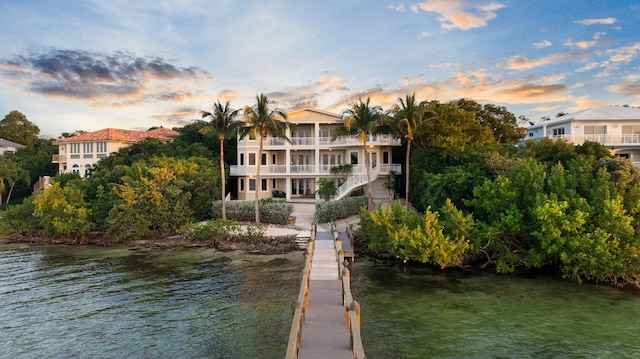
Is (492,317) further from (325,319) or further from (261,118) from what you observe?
(261,118)

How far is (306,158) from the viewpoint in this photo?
143 ft

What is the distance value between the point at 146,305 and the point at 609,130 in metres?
38.5

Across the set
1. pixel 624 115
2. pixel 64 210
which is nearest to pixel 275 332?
pixel 64 210

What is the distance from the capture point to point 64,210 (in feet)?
99.1

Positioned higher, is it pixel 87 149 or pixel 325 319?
pixel 87 149

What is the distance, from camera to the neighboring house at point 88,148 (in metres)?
49.4

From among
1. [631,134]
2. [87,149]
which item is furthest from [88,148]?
[631,134]

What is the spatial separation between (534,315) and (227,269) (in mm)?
14726

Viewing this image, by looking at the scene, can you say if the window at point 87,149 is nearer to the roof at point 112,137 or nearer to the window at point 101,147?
the roof at point 112,137

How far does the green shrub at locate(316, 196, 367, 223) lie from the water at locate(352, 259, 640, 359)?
36.0 ft

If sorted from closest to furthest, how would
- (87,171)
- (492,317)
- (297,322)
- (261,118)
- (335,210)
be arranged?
1. (297,322)
2. (492,317)
3. (261,118)
4. (335,210)
5. (87,171)

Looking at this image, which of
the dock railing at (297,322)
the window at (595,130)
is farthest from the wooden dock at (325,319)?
the window at (595,130)

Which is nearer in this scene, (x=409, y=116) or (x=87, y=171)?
(x=409, y=116)

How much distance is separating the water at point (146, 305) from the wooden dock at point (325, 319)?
1.56 m
